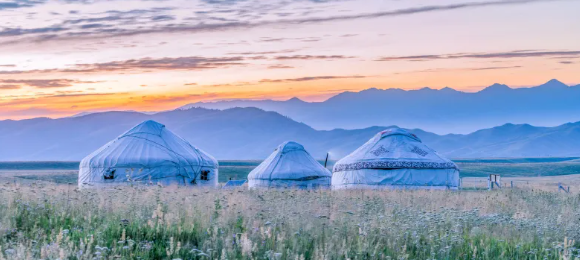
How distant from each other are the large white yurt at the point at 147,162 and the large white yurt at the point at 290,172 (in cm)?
219

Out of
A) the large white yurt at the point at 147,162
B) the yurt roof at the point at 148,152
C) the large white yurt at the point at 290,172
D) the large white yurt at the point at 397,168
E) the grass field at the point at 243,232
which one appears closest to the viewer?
the grass field at the point at 243,232

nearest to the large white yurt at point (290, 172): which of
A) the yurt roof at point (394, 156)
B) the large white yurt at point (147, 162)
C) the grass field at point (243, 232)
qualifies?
the yurt roof at point (394, 156)

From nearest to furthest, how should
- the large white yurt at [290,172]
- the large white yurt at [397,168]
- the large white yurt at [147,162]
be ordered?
the large white yurt at [147,162]
the large white yurt at [397,168]
the large white yurt at [290,172]

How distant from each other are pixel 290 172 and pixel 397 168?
163 inches

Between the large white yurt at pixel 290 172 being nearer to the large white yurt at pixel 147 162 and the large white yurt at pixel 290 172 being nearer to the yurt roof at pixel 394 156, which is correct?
the yurt roof at pixel 394 156

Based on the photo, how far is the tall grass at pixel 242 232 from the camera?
698 centimetres

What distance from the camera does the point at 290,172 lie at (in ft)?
88.5

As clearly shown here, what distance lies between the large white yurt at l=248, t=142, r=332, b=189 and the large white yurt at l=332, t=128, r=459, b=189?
137 centimetres

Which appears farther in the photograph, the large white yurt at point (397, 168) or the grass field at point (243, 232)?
the large white yurt at point (397, 168)

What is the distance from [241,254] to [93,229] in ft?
6.49

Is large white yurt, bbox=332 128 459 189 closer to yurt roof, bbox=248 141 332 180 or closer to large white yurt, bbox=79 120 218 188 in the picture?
yurt roof, bbox=248 141 332 180

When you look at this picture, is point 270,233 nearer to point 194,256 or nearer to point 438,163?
point 194,256

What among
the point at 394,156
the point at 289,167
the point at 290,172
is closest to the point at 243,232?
the point at 394,156

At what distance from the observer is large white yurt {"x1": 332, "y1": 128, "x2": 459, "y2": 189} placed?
2486 cm
